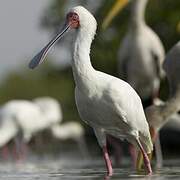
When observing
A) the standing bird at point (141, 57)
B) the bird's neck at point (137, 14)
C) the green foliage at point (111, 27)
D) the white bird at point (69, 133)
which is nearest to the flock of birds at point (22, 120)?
the white bird at point (69, 133)

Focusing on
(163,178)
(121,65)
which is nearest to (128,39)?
(121,65)

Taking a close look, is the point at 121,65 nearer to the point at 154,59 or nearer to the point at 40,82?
the point at 154,59

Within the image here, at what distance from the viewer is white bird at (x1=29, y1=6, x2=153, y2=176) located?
14164 millimetres

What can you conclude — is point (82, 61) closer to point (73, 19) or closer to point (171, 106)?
point (73, 19)

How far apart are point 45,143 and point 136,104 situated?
17599 millimetres

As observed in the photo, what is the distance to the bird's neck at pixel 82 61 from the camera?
1412 cm

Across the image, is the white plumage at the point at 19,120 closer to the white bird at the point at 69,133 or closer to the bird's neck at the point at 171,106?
Result: the white bird at the point at 69,133

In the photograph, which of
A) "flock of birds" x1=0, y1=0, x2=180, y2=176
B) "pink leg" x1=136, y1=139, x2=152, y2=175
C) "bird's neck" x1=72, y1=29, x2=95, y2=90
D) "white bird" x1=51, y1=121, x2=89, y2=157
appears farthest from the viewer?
"white bird" x1=51, y1=121, x2=89, y2=157

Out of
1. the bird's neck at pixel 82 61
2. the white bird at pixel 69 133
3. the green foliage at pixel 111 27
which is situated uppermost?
the bird's neck at pixel 82 61

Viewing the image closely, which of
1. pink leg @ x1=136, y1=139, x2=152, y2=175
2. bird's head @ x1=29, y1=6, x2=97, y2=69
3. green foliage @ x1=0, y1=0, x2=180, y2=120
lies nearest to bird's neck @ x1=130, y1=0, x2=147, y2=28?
pink leg @ x1=136, y1=139, x2=152, y2=175

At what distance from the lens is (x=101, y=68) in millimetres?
40812

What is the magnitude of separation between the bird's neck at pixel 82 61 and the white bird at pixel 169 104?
4039mm

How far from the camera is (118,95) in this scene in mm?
14398

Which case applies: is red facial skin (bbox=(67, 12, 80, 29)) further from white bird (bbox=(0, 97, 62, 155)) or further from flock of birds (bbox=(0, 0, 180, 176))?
white bird (bbox=(0, 97, 62, 155))
